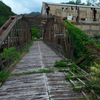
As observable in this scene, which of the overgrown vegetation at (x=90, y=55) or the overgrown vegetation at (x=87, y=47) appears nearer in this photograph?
the overgrown vegetation at (x=90, y=55)

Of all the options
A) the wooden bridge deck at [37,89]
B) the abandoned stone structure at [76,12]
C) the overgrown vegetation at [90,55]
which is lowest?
the wooden bridge deck at [37,89]

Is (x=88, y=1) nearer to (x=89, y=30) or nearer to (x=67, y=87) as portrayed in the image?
(x=89, y=30)

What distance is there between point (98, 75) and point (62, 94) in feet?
3.62

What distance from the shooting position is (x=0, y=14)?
5181 centimetres

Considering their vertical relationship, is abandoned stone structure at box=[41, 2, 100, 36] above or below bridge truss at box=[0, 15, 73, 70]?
above

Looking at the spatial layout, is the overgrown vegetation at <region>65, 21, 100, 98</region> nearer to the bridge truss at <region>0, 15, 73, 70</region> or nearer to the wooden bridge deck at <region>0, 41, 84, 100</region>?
the wooden bridge deck at <region>0, 41, 84, 100</region>

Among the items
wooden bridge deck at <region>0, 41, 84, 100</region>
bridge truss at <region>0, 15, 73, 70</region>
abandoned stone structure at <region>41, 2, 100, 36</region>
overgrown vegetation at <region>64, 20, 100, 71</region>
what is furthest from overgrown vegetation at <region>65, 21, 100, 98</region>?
abandoned stone structure at <region>41, 2, 100, 36</region>

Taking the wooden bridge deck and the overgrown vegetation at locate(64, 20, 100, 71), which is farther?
the overgrown vegetation at locate(64, 20, 100, 71)

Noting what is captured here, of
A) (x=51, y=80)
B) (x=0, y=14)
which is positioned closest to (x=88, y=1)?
(x=0, y=14)

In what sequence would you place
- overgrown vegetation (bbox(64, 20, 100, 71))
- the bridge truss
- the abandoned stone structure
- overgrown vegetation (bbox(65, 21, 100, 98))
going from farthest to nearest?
the abandoned stone structure, the bridge truss, overgrown vegetation (bbox(64, 20, 100, 71)), overgrown vegetation (bbox(65, 21, 100, 98))

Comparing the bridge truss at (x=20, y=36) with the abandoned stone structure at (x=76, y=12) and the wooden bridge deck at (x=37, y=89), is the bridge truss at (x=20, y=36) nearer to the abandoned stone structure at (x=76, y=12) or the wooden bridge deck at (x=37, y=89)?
the wooden bridge deck at (x=37, y=89)

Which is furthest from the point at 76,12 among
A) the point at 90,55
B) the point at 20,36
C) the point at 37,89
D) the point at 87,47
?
the point at 37,89

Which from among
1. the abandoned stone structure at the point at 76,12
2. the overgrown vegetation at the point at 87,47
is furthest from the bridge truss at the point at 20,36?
the abandoned stone structure at the point at 76,12

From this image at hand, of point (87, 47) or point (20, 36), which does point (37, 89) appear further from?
point (20, 36)
